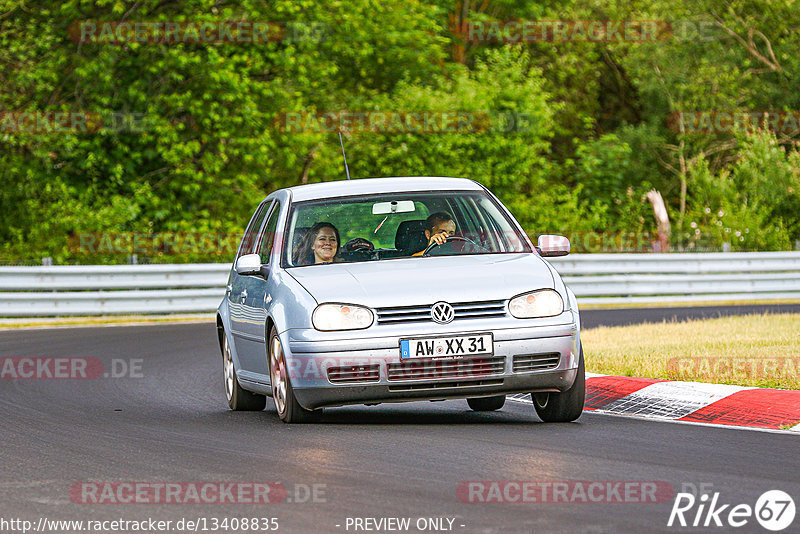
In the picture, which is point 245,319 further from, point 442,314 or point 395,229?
point 442,314

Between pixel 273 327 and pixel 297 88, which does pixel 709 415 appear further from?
pixel 297 88

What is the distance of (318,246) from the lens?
9.70 metres

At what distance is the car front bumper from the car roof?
1606mm

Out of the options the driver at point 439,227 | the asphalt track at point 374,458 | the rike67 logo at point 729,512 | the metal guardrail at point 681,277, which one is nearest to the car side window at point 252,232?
the asphalt track at point 374,458

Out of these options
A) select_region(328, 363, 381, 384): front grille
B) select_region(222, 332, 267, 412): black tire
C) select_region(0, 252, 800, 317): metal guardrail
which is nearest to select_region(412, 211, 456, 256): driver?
select_region(328, 363, 381, 384): front grille

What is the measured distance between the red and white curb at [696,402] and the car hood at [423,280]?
1393 mm

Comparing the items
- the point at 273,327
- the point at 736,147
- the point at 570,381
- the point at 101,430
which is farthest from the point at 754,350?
the point at 736,147

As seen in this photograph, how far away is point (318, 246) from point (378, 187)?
28.9 inches

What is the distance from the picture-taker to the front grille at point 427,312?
8.57m

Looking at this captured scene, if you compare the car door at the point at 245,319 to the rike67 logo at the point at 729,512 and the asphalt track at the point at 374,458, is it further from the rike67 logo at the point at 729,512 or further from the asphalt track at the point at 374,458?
the rike67 logo at the point at 729,512

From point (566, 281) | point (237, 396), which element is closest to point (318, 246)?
point (237, 396)

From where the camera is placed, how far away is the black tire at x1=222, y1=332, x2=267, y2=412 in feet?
34.8

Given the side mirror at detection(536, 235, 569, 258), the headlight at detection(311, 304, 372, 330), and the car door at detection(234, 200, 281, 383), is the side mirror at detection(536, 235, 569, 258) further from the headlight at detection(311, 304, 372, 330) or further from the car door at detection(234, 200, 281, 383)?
the car door at detection(234, 200, 281, 383)

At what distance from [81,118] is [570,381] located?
2243 cm
